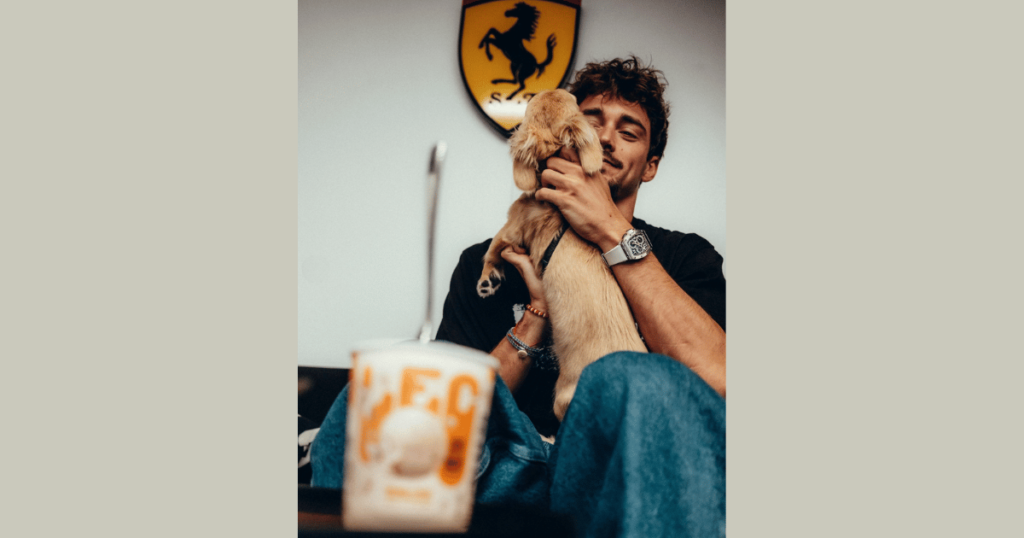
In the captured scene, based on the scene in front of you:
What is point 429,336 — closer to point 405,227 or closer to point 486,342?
point 486,342

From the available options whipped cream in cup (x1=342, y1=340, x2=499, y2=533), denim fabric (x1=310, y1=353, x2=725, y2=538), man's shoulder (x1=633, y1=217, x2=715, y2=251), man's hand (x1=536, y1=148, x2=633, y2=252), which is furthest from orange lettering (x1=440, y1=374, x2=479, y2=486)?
man's shoulder (x1=633, y1=217, x2=715, y2=251)

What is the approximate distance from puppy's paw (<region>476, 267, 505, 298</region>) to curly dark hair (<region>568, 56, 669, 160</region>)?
421mm

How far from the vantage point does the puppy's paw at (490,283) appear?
1202 millimetres

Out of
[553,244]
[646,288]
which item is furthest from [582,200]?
[646,288]

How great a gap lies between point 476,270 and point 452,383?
80cm

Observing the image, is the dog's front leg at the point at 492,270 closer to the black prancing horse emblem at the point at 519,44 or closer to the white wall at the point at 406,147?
the white wall at the point at 406,147

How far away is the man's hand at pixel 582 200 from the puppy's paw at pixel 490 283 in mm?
190

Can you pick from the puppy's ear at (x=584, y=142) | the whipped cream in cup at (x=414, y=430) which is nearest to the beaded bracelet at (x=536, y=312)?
the puppy's ear at (x=584, y=142)

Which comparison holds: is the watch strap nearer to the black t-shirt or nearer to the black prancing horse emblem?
the black t-shirt

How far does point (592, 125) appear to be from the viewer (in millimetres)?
1228

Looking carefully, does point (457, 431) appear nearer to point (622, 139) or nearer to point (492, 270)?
point (492, 270)

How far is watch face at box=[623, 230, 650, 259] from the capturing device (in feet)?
3.42

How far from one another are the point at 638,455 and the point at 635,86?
0.82 meters

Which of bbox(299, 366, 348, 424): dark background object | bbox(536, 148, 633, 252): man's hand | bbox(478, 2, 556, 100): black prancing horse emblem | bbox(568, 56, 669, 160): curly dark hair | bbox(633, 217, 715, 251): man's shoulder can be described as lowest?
bbox(299, 366, 348, 424): dark background object
